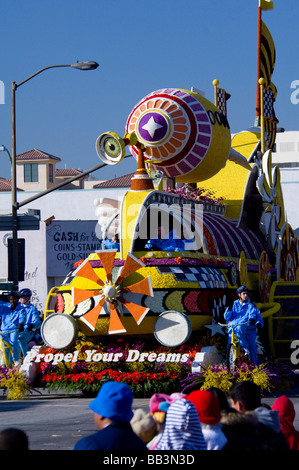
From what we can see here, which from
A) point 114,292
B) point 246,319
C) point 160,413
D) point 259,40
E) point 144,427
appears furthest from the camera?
point 259,40

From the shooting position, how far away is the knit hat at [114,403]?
17.9 feet

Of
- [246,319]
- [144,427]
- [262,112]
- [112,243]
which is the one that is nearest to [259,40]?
[262,112]

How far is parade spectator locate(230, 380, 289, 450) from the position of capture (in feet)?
19.6

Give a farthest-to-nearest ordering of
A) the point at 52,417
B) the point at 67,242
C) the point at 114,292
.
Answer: the point at 67,242 → the point at 114,292 → the point at 52,417

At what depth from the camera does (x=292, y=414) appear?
277 inches

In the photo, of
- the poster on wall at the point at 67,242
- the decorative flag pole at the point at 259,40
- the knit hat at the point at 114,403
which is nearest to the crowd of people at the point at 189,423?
the knit hat at the point at 114,403

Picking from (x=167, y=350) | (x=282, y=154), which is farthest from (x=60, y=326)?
(x=282, y=154)

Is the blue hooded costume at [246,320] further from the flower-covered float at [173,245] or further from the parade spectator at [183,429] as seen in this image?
the parade spectator at [183,429]

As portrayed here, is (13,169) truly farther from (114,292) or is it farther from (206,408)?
(206,408)

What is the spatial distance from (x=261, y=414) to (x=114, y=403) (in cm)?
122

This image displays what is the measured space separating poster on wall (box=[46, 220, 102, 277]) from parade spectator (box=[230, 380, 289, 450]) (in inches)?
1269

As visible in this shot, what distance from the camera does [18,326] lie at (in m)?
16.7

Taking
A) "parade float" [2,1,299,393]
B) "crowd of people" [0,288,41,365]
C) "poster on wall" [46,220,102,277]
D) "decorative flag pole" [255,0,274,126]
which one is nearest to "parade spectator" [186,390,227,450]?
"parade float" [2,1,299,393]
